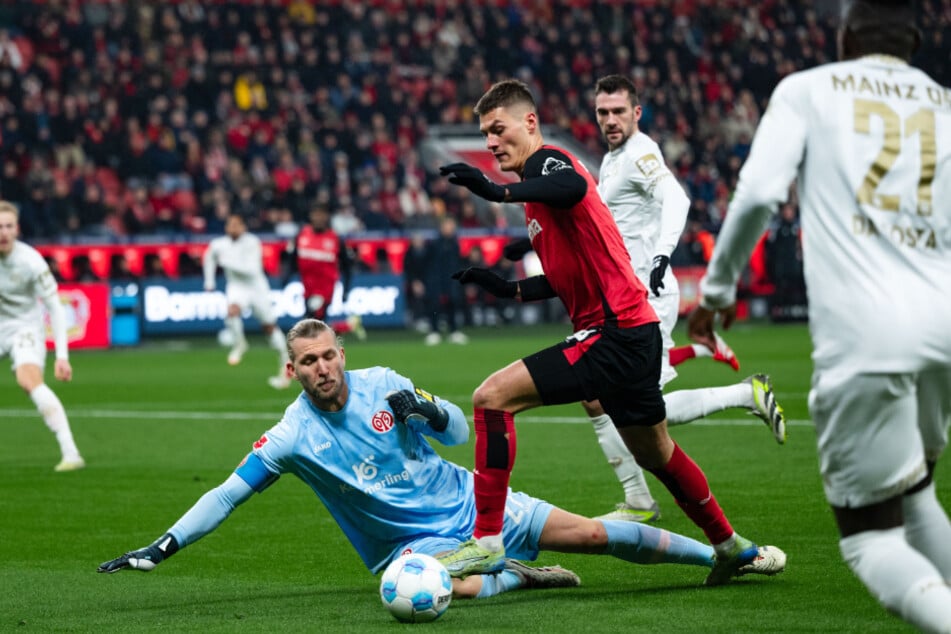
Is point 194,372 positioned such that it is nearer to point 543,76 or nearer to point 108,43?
point 108,43

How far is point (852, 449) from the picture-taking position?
4.23 meters

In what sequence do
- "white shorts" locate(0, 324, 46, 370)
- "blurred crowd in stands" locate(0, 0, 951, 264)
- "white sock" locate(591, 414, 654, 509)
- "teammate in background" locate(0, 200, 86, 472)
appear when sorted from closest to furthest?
"white sock" locate(591, 414, 654, 509)
"teammate in background" locate(0, 200, 86, 472)
"white shorts" locate(0, 324, 46, 370)
"blurred crowd in stands" locate(0, 0, 951, 264)

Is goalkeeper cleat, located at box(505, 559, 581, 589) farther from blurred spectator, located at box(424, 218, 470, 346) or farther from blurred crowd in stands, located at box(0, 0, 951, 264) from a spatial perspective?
blurred crowd in stands, located at box(0, 0, 951, 264)

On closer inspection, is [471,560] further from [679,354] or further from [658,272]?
[679,354]

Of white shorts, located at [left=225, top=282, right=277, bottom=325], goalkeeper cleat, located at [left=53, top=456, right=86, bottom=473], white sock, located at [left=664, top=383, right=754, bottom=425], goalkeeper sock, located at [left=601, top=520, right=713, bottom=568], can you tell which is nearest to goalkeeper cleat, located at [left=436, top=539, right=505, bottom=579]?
goalkeeper sock, located at [left=601, top=520, right=713, bottom=568]

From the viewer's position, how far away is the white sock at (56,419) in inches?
464

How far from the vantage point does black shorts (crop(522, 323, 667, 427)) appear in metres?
6.29

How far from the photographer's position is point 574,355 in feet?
20.9

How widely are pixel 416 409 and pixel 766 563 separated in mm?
1763

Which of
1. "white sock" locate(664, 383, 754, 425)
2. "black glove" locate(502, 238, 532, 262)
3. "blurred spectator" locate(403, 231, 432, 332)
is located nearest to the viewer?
"black glove" locate(502, 238, 532, 262)

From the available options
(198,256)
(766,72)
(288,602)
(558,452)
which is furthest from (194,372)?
(766,72)

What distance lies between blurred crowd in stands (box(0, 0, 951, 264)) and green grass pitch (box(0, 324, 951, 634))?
40.3 feet

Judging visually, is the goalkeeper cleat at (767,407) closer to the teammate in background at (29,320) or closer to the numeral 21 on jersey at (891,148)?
the numeral 21 on jersey at (891,148)

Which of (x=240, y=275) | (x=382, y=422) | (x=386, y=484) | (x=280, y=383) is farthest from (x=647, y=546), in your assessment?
(x=240, y=275)
